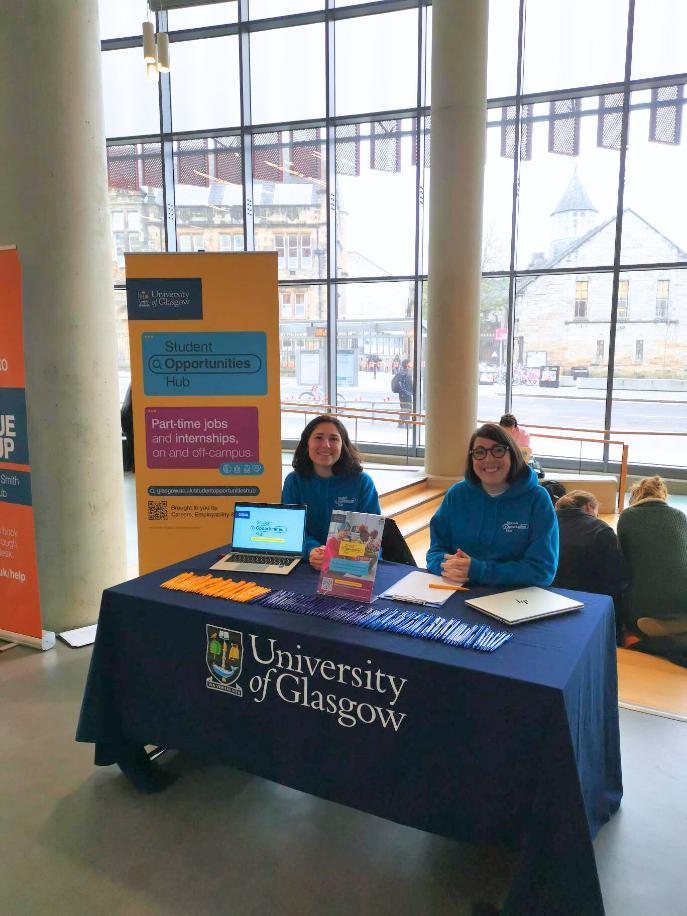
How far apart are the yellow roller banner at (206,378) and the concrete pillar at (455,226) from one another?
3.93m

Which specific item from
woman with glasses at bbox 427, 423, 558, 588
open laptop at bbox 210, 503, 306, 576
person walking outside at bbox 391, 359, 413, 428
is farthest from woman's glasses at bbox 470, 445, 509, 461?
person walking outside at bbox 391, 359, 413, 428

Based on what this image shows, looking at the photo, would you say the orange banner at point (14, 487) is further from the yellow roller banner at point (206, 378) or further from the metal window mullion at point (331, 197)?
the metal window mullion at point (331, 197)

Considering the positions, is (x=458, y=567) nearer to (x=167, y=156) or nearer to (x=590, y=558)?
(x=590, y=558)

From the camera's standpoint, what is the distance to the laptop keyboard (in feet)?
8.82

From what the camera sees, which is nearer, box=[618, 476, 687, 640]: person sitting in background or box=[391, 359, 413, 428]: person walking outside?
box=[618, 476, 687, 640]: person sitting in background

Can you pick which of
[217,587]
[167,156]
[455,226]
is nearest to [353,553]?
[217,587]

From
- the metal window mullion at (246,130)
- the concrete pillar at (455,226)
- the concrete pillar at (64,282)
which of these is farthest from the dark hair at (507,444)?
the metal window mullion at (246,130)

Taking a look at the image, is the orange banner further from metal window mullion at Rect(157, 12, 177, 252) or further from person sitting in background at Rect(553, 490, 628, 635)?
metal window mullion at Rect(157, 12, 177, 252)

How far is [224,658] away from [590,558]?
236 centimetres

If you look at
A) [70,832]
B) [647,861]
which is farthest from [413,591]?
[70,832]

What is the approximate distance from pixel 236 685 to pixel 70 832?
0.82m

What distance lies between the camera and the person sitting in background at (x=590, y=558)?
3.74 m

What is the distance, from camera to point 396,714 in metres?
1.91

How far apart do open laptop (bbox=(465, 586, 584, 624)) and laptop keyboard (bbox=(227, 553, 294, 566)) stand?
31.1 inches
